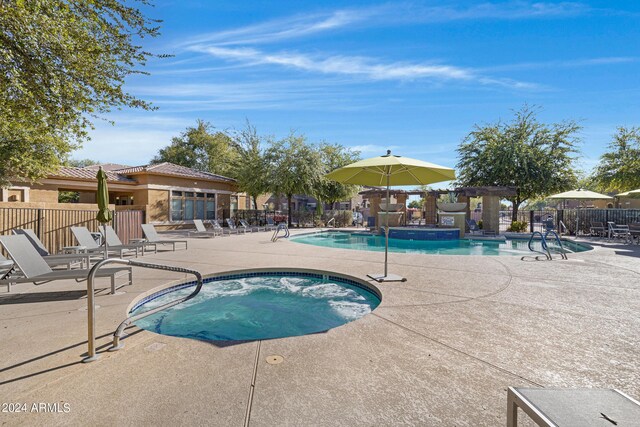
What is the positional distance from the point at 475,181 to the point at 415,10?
56.8 ft

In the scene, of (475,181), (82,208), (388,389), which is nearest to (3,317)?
(388,389)

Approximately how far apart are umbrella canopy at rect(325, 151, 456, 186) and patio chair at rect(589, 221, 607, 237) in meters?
16.1

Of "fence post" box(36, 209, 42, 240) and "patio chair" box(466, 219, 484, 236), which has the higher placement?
"fence post" box(36, 209, 42, 240)

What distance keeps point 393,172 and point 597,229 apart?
17783 millimetres

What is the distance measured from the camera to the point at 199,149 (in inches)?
1540

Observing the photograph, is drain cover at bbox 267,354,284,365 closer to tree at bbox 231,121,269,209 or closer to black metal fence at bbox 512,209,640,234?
black metal fence at bbox 512,209,640,234

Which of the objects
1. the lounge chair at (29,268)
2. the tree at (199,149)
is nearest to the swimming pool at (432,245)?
the lounge chair at (29,268)

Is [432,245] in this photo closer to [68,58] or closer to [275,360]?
[275,360]

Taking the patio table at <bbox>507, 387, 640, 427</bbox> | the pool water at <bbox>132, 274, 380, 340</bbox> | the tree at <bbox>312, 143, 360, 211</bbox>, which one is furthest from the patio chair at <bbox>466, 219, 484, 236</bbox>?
the patio table at <bbox>507, 387, 640, 427</bbox>

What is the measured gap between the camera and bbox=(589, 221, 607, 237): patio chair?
671 inches

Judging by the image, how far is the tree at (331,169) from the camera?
83.3 feet

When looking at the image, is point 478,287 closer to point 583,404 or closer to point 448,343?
point 448,343

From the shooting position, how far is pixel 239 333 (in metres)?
4.89

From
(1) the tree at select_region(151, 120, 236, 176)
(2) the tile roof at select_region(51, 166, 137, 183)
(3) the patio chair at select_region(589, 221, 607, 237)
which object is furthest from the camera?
(1) the tree at select_region(151, 120, 236, 176)
